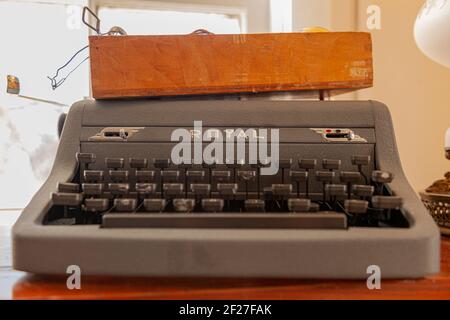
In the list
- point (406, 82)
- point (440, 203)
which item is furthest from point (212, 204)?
point (406, 82)

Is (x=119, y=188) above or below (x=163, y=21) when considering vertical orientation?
below

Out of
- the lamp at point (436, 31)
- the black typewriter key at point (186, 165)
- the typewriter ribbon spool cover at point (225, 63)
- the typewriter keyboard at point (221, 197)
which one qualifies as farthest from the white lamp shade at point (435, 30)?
the black typewriter key at point (186, 165)

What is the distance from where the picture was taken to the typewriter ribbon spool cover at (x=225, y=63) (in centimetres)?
75

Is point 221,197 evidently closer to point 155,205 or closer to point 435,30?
point 155,205

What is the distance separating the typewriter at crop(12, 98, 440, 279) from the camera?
52 cm

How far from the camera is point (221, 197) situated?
0.64m

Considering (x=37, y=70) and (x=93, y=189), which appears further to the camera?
(x=37, y=70)

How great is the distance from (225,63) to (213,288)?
1.38ft

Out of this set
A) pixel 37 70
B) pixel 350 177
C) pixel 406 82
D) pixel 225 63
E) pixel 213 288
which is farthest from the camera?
pixel 37 70

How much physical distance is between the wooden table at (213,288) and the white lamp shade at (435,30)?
58cm

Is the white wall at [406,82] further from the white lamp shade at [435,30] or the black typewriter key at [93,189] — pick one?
the black typewriter key at [93,189]

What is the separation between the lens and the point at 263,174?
2.39 feet

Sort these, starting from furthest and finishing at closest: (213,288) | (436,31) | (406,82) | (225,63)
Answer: (406,82)
(436,31)
(225,63)
(213,288)

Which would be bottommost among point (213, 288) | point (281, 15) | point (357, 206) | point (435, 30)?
point (213, 288)
